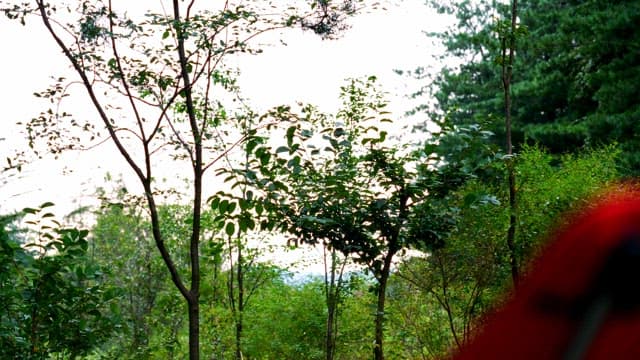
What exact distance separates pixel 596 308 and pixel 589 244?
0.04ft

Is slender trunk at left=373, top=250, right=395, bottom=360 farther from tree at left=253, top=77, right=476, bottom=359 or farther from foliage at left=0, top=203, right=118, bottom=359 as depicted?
foliage at left=0, top=203, right=118, bottom=359

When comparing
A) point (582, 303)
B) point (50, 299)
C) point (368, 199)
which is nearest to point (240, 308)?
point (368, 199)

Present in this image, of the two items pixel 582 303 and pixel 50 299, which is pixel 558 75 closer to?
pixel 50 299

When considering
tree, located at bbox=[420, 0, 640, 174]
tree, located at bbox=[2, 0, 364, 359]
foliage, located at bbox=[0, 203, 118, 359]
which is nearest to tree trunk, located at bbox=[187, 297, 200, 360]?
tree, located at bbox=[2, 0, 364, 359]

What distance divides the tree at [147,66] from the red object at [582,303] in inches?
189

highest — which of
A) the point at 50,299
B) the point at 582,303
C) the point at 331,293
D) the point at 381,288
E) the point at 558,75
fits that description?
the point at 558,75

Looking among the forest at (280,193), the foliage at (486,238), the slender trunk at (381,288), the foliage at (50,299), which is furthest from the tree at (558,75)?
the foliage at (50,299)

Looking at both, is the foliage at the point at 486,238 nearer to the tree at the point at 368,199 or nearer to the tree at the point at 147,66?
the tree at the point at 368,199

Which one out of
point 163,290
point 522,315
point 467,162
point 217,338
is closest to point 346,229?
point 467,162

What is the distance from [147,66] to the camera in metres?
5.26

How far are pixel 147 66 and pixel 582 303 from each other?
5226mm

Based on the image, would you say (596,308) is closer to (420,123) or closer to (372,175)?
(372,175)

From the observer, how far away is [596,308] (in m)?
0.19

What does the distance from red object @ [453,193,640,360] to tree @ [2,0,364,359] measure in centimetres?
479
